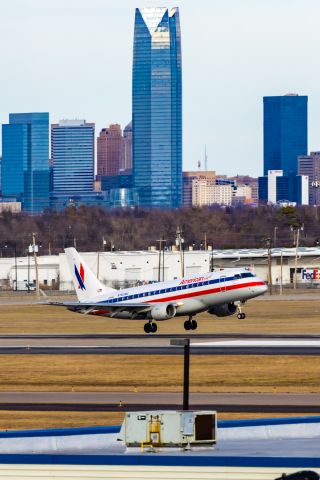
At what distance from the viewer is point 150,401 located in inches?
2211

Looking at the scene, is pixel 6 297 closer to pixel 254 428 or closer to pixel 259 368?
pixel 259 368

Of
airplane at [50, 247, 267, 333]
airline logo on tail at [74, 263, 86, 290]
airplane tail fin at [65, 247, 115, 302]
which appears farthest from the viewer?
airline logo on tail at [74, 263, 86, 290]

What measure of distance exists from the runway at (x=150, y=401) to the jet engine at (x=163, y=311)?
33.6 meters

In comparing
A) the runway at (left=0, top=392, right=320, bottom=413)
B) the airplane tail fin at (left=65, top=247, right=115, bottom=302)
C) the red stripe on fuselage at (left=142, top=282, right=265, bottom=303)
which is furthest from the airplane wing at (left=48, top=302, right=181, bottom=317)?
the runway at (left=0, top=392, right=320, bottom=413)

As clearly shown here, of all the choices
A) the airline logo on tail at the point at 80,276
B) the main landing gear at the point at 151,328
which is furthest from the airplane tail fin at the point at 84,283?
the main landing gear at the point at 151,328

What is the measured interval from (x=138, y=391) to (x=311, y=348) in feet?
56.2

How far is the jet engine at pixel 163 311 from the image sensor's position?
94.1m

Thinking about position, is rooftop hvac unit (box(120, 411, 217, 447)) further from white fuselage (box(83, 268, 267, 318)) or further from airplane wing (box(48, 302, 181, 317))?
airplane wing (box(48, 302, 181, 317))

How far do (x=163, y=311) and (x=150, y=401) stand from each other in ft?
124

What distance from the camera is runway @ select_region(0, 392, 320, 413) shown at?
53625 mm

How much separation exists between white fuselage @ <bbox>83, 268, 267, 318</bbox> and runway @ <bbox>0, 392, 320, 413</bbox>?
3411 centimetres

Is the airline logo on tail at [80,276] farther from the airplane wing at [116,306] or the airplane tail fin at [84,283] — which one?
the airplane wing at [116,306]

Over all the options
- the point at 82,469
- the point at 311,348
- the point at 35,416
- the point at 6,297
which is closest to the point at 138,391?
the point at 35,416

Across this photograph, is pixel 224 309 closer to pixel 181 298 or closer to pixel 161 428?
pixel 181 298
